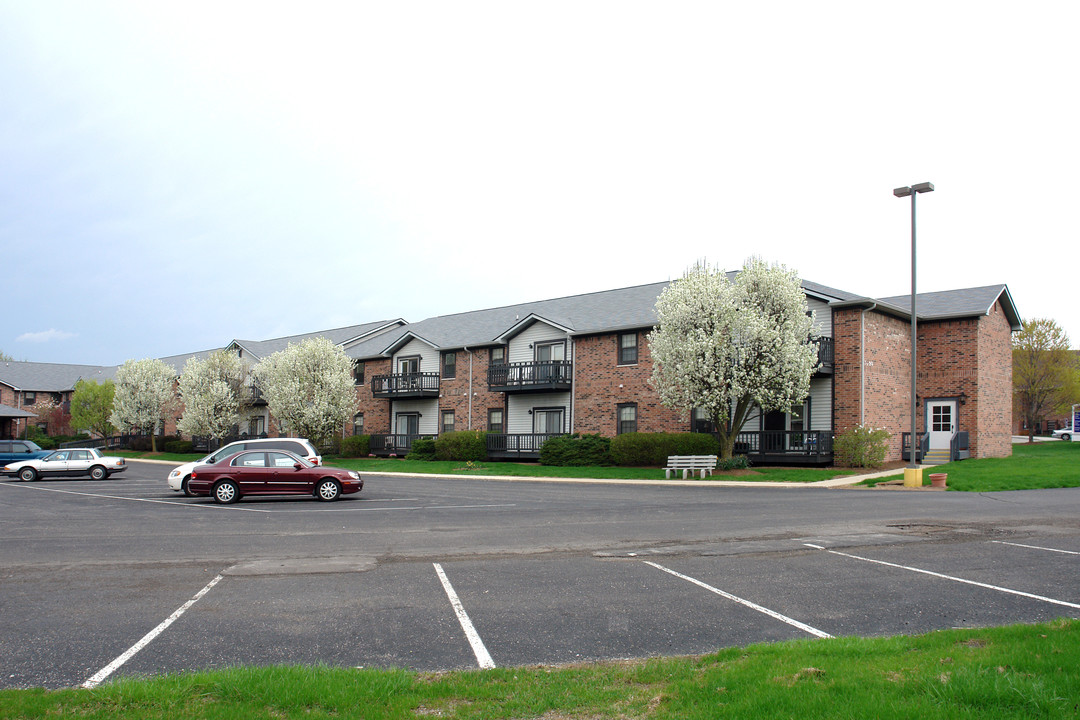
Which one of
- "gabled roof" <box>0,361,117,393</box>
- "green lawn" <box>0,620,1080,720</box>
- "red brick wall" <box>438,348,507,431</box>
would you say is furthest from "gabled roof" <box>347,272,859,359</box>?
"gabled roof" <box>0,361,117,393</box>

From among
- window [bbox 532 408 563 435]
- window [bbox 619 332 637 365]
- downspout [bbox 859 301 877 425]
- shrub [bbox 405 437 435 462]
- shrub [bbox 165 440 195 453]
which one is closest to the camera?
downspout [bbox 859 301 877 425]

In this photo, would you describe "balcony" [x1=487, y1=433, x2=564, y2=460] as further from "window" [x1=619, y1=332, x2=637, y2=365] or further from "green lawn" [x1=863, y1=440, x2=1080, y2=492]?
"green lawn" [x1=863, y1=440, x2=1080, y2=492]

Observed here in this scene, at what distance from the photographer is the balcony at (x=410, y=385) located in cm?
4238

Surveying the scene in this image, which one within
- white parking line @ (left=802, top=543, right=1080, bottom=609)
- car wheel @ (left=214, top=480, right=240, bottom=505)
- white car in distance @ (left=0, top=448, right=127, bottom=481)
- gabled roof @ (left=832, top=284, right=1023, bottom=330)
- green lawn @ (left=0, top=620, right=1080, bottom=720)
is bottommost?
white car in distance @ (left=0, top=448, right=127, bottom=481)

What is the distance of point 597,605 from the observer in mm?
7547

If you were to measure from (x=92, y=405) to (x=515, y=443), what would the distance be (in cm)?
4306

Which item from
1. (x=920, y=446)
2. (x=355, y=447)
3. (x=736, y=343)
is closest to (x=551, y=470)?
(x=736, y=343)

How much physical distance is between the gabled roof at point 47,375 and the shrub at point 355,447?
37.9 m

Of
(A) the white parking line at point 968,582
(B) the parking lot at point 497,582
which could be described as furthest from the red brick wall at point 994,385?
(A) the white parking line at point 968,582

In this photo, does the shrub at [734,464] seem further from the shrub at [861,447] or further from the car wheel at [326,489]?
the car wheel at [326,489]

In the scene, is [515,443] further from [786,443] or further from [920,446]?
[920,446]

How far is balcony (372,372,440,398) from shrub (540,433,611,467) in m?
10.0

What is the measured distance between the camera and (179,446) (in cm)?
5612

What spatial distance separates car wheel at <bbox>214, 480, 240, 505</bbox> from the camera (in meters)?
19.7
